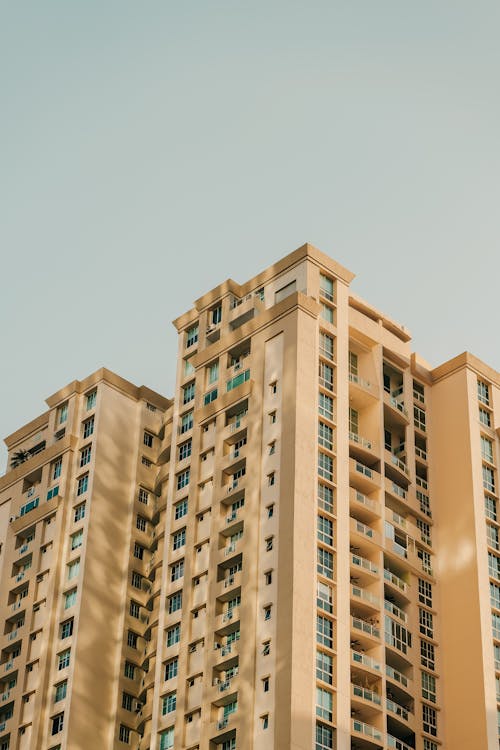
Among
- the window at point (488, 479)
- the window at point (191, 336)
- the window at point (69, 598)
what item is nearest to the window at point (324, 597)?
the window at point (488, 479)

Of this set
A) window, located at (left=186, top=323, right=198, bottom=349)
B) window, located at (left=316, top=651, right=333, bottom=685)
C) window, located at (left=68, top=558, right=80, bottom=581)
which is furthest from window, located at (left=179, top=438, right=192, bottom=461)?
window, located at (left=316, top=651, right=333, bottom=685)

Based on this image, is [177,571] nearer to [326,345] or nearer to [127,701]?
[127,701]

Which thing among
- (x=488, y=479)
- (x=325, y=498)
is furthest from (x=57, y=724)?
(x=488, y=479)

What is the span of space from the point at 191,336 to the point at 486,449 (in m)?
21.4

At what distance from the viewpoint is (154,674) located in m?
98.5

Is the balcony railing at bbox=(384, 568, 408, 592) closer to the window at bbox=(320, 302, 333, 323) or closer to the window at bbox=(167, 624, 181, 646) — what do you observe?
the window at bbox=(167, 624, 181, 646)

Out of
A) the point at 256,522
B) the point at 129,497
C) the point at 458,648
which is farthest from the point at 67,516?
the point at 458,648

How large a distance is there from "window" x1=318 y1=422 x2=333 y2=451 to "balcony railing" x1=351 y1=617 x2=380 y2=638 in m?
10.3

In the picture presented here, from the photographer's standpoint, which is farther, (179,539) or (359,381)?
(359,381)

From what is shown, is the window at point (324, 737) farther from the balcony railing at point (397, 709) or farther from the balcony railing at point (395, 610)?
the balcony railing at point (395, 610)

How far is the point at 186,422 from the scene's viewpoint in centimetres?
10419

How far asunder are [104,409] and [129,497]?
255 inches

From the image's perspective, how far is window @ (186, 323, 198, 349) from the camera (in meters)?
108

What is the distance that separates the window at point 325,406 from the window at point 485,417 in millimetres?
13870
